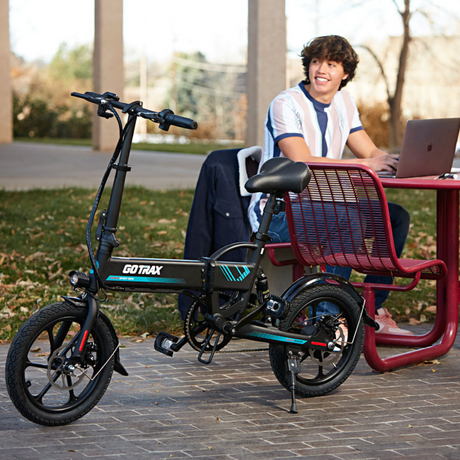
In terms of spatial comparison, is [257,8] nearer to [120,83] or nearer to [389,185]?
[120,83]

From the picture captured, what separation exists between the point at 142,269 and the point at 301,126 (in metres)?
1.73

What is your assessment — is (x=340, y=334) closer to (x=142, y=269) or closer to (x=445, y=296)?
(x=445, y=296)

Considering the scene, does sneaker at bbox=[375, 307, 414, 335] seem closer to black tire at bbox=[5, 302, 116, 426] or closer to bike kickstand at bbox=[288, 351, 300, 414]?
bike kickstand at bbox=[288, 351, 300, 414]

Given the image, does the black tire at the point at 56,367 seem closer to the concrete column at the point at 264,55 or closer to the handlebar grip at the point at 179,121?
the handlebar grip at the point at 179,121

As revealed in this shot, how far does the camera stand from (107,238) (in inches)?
137

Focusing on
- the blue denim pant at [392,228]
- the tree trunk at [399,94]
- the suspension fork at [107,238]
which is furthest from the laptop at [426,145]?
the tree trunk at [399,94]

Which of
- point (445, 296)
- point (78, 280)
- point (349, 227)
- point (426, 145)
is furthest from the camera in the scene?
point (445, 296)

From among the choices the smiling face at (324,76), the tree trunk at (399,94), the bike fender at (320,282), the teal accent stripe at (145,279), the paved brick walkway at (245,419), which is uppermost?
the tree trunk at (399,94)

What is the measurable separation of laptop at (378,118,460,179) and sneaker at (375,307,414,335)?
3.49 ft

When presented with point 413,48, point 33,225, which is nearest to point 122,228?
point 33,225

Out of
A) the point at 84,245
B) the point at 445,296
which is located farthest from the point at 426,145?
the point at 84,245

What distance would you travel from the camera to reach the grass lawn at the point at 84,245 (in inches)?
230

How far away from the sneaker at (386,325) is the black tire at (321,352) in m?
1.15

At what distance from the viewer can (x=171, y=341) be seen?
12.5ft
